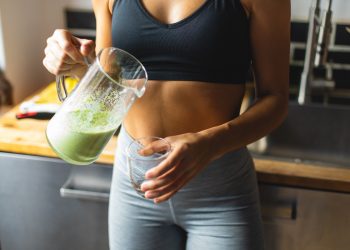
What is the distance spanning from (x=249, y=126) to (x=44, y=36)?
1.06 metres

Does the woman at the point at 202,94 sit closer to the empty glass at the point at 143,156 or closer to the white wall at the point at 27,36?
the empty glass at the point at 143,156

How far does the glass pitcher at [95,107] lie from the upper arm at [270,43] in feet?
0.70

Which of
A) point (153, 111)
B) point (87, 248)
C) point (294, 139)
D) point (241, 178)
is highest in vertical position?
point (153, 111)

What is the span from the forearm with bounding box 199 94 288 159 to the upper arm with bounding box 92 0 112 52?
0.32 m

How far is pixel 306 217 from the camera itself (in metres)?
1.08

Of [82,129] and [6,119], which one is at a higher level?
[82,129]

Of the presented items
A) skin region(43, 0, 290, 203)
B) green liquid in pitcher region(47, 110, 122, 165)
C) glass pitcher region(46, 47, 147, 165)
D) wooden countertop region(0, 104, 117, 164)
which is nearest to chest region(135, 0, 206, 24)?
skin region(43, 0, 290, 203)

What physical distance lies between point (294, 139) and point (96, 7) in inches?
29.8

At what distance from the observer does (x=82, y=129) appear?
29.2 inches

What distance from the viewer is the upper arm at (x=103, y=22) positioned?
0.91 meters

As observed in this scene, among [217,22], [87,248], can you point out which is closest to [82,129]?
[217,22]

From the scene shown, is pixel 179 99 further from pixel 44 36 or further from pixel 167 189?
pixel 44 36

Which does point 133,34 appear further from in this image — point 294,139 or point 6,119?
point 294,139

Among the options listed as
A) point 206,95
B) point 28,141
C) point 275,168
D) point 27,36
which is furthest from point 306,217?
point 27,36
